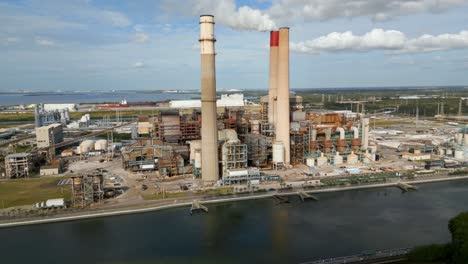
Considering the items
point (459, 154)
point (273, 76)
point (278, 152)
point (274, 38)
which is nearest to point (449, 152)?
point (459, 154)

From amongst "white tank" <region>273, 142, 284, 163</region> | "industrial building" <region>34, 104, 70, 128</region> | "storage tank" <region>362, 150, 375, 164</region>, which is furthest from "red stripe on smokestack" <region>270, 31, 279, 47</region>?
"industrial building" <region>34, 104, 70, 128</region>

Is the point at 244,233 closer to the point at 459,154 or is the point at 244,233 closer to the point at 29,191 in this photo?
the point at 29,191

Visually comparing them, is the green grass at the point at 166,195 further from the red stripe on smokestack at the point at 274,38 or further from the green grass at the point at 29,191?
the red stripe on smokestack at the point at 274,38

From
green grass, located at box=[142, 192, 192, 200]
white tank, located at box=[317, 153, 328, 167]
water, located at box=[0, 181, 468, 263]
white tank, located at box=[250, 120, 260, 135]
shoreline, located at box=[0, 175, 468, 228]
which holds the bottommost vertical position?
water, located at box=[0, 181, 468, 263]

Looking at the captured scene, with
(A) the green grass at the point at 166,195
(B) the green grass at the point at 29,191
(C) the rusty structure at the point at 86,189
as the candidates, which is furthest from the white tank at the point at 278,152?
(B) the green grass at the point at 29,191

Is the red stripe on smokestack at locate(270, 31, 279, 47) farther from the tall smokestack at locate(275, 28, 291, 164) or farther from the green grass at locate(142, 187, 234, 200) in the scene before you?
the green grass at locate(142, 187, 234, 200)

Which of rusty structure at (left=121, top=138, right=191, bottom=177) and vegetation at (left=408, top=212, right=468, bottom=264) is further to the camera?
rusty structure at (left=121, top=138, right=191, bottom=177)
